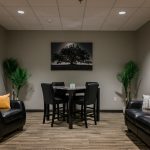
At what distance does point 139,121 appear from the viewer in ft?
12.4

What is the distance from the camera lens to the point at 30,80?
7121 millimetres

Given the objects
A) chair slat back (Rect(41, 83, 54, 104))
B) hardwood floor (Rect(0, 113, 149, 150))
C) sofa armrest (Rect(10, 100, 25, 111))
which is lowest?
hardwood floor (Rect(0, 113, 149, 150))

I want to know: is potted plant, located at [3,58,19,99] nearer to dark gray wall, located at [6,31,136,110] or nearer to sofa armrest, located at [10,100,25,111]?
dark gray wall, located at [6,31,136,110]

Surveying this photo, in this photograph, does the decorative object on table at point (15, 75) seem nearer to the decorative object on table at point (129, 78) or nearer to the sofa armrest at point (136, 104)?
the decorative object on table at point (129, 78)

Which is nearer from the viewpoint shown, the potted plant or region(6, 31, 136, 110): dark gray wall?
the potted plant

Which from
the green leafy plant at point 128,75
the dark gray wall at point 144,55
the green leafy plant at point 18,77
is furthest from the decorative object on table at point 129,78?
the green leafy plant at point 18,77

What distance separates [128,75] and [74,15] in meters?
2.54

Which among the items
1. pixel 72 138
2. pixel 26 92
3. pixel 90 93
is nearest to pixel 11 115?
pixel 72 138

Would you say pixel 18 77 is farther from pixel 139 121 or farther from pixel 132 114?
pixel 139 121

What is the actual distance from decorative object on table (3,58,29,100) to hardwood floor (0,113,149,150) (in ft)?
5.16

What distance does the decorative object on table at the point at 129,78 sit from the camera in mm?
6715

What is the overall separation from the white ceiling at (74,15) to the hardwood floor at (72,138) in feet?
8.55

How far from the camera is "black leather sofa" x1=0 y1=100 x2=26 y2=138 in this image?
3.94 meters

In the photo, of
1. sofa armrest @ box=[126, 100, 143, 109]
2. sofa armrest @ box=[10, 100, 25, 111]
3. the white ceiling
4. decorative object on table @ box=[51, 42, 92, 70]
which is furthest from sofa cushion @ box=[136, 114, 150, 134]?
decorative object on table @ box=[51, 42, 92, 70]
